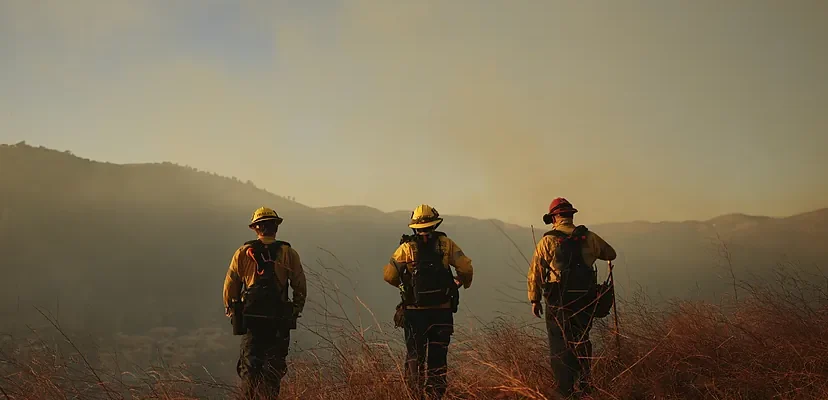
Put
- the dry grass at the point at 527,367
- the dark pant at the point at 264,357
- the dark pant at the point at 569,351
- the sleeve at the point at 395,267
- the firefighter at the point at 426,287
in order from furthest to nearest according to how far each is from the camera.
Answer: the sleeve at the point at 395,267 → the firefighter at the point at 426,287 → the dark pant at the point at 264,357 → the dark pant at the point at 569,351 → the dry grass at the point at 527,367

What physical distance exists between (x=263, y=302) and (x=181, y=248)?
57.9m

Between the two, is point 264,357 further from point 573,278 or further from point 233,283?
point 573,278

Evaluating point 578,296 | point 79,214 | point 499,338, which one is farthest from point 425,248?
point 79,214

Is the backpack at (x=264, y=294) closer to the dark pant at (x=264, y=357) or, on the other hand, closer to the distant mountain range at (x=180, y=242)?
the dark pant at (x=264, y=357)

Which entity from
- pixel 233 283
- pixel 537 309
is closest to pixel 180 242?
pixel 233 283

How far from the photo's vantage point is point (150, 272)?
5197cm

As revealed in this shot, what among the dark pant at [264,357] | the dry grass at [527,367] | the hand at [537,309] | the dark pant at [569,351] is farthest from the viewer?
the hand at [537,309]

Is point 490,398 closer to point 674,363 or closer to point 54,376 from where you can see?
point 674,363

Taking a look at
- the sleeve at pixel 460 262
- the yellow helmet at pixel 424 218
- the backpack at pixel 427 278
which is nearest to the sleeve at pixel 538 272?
the sleeve at pixel 460 262

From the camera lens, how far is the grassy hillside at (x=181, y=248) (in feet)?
139

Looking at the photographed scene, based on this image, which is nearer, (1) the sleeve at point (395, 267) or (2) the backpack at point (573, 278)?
(2) the backpack at point (573, 278)

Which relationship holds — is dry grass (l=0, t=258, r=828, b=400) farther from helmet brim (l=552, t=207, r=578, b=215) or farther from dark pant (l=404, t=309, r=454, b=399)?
helmet brim (l=552, t=207, r=578, b=215)

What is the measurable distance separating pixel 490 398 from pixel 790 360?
9.44 ft

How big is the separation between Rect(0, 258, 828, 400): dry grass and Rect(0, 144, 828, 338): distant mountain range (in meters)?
31.8
